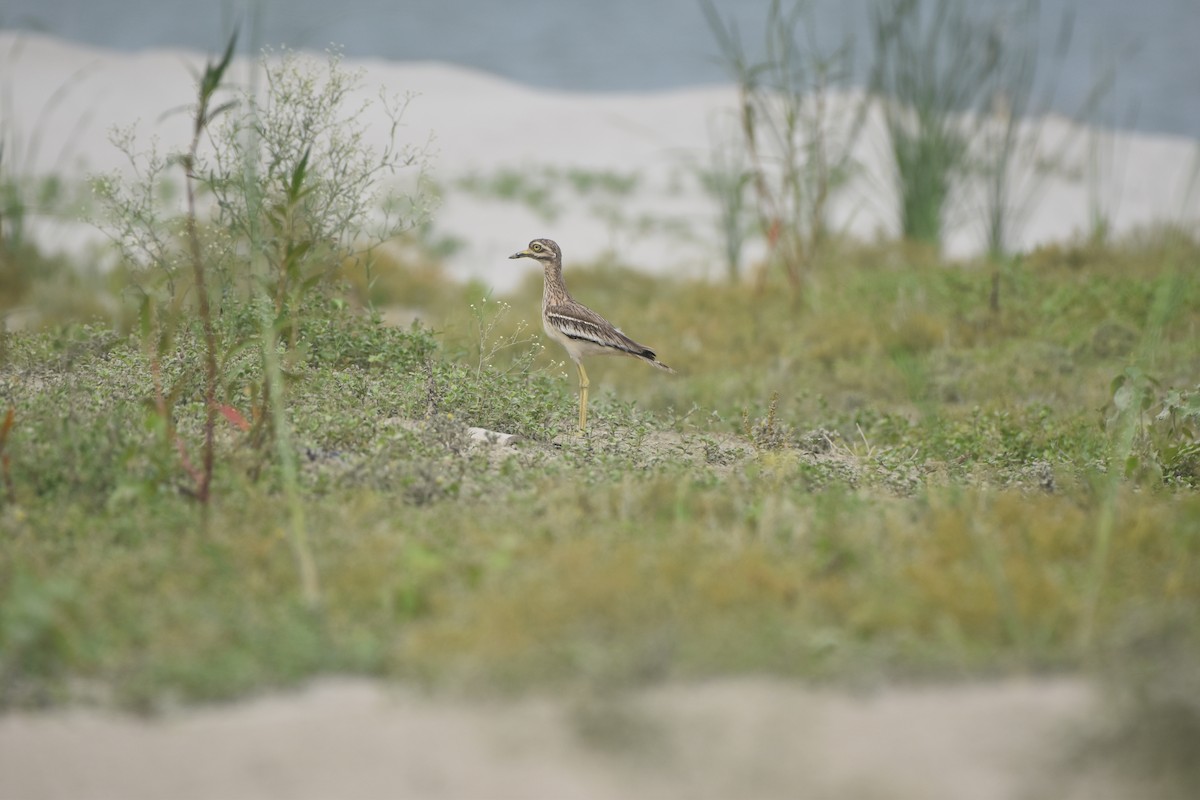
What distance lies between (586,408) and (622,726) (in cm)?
311

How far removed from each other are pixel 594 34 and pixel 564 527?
40.9ft

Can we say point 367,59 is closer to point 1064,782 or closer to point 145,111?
point 145,111

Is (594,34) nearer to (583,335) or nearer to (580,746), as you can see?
(583,335)

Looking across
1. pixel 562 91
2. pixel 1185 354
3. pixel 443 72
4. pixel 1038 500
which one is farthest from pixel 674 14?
pixel 1038 500

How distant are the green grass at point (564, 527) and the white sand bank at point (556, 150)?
4.90m

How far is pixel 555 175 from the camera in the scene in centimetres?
1337

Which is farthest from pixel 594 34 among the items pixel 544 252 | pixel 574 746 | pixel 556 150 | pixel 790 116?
pixel 574 746

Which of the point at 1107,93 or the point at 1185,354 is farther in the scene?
the point at 1107,93

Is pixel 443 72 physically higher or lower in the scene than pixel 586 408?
higher

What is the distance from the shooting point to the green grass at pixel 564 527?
3105 millimetres

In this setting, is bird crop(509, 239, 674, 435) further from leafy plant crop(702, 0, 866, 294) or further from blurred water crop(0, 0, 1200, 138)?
blurred water crop(0, 0, 1200, 138)

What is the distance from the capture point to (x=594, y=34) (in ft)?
50.6

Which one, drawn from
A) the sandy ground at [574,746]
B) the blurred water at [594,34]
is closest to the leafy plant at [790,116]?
the blurred water at [594,34]

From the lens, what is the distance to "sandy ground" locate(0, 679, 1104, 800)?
8.70 ft
